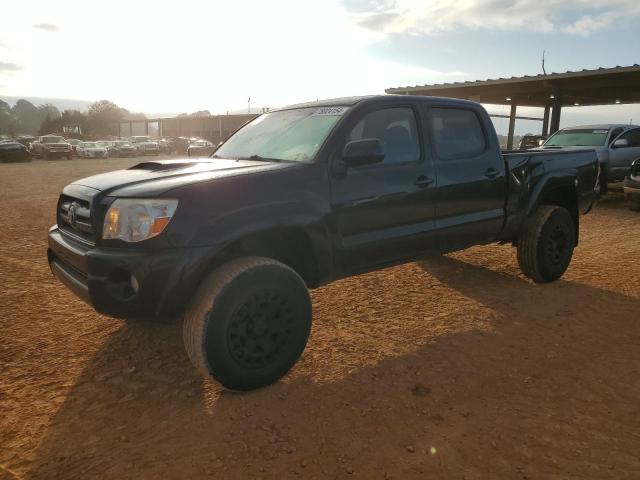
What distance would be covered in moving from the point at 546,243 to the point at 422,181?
1.97 m

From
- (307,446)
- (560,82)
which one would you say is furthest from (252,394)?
(560,82)

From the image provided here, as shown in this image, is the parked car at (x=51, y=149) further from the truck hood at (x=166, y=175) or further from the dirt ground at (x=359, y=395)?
the truck hood at (x=166, y=175)

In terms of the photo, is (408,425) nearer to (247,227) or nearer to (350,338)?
(350,338)

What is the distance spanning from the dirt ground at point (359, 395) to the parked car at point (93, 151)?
33360 millimetres

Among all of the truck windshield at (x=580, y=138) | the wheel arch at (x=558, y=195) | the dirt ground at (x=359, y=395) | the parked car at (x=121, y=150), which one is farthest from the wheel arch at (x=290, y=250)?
the parked car at (x=121, y=150)

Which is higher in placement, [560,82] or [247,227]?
[560,82]

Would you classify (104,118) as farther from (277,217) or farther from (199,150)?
(277,217)

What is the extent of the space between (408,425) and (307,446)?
0.57m

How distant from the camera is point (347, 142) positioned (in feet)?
10.6

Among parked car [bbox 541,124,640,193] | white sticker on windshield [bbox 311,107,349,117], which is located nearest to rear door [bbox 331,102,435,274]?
white sticker on windshield [bbox 311,107,349,117]

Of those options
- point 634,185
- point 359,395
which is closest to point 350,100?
point 359,395

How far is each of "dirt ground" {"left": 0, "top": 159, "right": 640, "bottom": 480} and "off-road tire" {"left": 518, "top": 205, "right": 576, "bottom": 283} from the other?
280 millimetres

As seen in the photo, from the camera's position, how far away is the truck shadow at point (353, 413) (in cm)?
221

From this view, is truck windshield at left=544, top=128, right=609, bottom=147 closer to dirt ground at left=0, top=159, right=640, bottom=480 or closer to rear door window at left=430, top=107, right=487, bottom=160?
dirt ground at left=0, top=159, right=640, bottom=480
